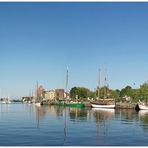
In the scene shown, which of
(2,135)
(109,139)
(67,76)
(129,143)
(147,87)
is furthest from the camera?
(147,87)

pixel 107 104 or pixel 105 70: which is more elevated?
pixel 105 70

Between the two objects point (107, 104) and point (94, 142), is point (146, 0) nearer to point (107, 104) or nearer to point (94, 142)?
point (94, 142)

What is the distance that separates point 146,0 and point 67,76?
100 m

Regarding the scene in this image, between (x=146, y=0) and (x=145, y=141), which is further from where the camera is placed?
(x=146, y=0)

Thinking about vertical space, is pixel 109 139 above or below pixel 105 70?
below

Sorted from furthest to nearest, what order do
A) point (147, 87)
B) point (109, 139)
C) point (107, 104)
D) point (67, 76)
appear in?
point (147, 87) → point (107, 104) → point (67, 76) → point (109, 139)

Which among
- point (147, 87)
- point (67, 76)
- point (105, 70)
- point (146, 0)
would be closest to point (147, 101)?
point (147, 87)

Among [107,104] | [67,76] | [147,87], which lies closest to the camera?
[67,76]

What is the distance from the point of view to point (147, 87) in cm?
16438

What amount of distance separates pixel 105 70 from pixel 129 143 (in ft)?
430

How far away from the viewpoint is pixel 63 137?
40.0 metres

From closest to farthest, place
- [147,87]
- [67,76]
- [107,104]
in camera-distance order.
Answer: [67,76]
[107,104]
[147,87]

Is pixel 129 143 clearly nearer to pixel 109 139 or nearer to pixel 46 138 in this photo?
pixel 109 139

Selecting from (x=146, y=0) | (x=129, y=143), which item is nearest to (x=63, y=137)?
(x=129, y=143)
